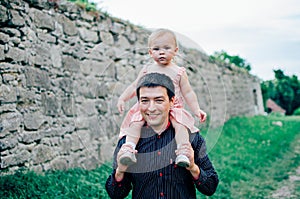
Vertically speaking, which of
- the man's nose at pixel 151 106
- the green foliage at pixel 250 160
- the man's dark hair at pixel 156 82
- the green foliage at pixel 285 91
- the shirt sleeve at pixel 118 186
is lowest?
the green foliage at pixel 250 160

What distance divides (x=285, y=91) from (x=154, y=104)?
32.6 metres

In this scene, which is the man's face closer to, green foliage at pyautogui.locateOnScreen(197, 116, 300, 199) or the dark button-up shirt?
the dark button-up shirt

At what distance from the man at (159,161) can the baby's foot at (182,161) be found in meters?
0.04

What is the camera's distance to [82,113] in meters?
4.97

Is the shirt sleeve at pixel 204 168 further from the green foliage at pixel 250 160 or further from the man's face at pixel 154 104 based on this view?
the green foliage at pixel 250 160

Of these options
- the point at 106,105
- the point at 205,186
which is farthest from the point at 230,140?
the point at 205,186

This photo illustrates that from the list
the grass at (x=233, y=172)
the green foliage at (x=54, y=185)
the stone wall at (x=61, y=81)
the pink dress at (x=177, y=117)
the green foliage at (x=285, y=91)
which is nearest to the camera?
the pink dress at (x=177, y=117)

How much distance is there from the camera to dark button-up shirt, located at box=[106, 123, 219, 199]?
6.08ft

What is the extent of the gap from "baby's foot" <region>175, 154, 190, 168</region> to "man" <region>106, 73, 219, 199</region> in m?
0.04

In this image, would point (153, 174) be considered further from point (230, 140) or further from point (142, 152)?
point (230, 140)

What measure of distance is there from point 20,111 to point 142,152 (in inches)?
93.4

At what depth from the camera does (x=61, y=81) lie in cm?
460

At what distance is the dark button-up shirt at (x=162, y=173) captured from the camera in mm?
1854

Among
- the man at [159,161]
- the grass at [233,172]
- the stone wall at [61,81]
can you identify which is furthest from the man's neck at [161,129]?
the stone wall at [61,81]
